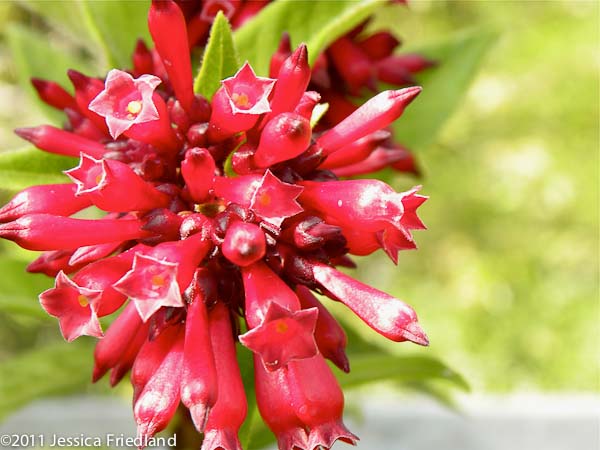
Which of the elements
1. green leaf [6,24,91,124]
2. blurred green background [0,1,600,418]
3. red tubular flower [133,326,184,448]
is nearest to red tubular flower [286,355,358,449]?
red tubular flower [133,326,184,448]

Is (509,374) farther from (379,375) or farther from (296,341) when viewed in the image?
(296,341)

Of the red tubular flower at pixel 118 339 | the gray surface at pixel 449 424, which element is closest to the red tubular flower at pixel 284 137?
the red tubular flower at pixel 118 339

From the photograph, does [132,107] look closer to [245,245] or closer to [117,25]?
[245,245]

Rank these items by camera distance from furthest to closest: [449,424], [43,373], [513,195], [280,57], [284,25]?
[513,195]
[449,424]
[43,373]
[284,25]
[280,57]

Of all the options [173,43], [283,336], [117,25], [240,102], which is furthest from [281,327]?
[117,25]

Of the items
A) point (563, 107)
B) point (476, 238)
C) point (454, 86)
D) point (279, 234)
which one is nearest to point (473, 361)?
point (476, 238)

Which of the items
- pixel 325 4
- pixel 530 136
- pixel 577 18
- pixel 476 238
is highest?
pixel 325 4

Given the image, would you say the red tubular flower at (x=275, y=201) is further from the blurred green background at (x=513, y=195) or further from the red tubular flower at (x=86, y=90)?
the blurred green background at (x=513, y=195)
